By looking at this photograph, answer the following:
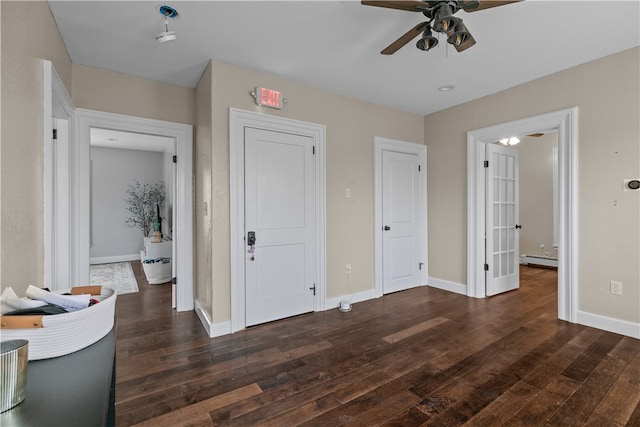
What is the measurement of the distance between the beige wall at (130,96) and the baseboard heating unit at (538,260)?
6606 mm

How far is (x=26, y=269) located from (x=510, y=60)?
4.15 metres

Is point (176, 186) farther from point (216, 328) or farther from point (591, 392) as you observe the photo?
point (591, 392)

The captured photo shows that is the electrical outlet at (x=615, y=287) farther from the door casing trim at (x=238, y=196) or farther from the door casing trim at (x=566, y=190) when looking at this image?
the door casing trim at (x=238, y=196)

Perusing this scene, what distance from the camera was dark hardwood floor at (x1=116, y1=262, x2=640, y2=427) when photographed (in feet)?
6.03

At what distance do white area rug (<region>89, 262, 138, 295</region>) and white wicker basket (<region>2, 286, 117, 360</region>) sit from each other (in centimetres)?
421

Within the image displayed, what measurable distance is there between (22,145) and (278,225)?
2.16 metres

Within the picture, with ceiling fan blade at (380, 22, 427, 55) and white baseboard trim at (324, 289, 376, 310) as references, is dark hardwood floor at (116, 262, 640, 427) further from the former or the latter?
ceiling fan blade at (380, 22, 427, 55)

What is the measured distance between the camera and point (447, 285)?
4508 mm

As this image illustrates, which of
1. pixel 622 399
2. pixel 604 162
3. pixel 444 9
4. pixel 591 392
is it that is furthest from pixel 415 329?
→ pixel 444 9

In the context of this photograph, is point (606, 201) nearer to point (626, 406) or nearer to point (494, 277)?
point (494, 277)

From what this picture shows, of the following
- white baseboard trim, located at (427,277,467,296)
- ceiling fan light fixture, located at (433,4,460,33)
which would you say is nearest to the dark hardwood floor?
white baseboard trim, located at (427,277,467,296)

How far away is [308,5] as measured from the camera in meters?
2.20

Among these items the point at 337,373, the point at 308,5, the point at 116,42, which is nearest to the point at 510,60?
the point at 308,5

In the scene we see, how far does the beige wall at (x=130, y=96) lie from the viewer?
3051 millimetres
